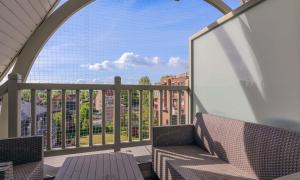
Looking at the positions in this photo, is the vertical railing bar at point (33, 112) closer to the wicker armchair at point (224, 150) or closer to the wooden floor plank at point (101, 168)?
the wooden floor plank at point (101, 168)

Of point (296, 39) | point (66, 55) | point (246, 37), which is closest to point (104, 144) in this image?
point (66, 55)

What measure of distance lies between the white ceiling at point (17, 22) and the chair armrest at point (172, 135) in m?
2.28

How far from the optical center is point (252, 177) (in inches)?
64.4

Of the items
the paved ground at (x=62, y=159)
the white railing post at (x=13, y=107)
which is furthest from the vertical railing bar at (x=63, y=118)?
the white railing post at (x=13, y=107)

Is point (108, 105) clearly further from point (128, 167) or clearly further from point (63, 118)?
point (128, 167)

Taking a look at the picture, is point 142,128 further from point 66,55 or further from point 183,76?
point 66,55

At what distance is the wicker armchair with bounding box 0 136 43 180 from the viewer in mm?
1858

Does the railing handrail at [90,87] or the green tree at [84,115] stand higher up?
the railing handrail at [90,87]

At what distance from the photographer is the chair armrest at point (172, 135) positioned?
256cm

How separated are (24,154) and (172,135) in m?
1.67

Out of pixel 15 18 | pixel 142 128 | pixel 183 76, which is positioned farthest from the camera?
pixel 183 76

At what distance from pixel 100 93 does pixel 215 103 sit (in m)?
1.70

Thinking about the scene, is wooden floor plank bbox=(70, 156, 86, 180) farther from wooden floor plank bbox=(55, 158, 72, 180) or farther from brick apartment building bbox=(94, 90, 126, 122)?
brick apartment building bbox=(94, 90, 126, 122)

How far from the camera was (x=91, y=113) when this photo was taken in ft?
9.82
